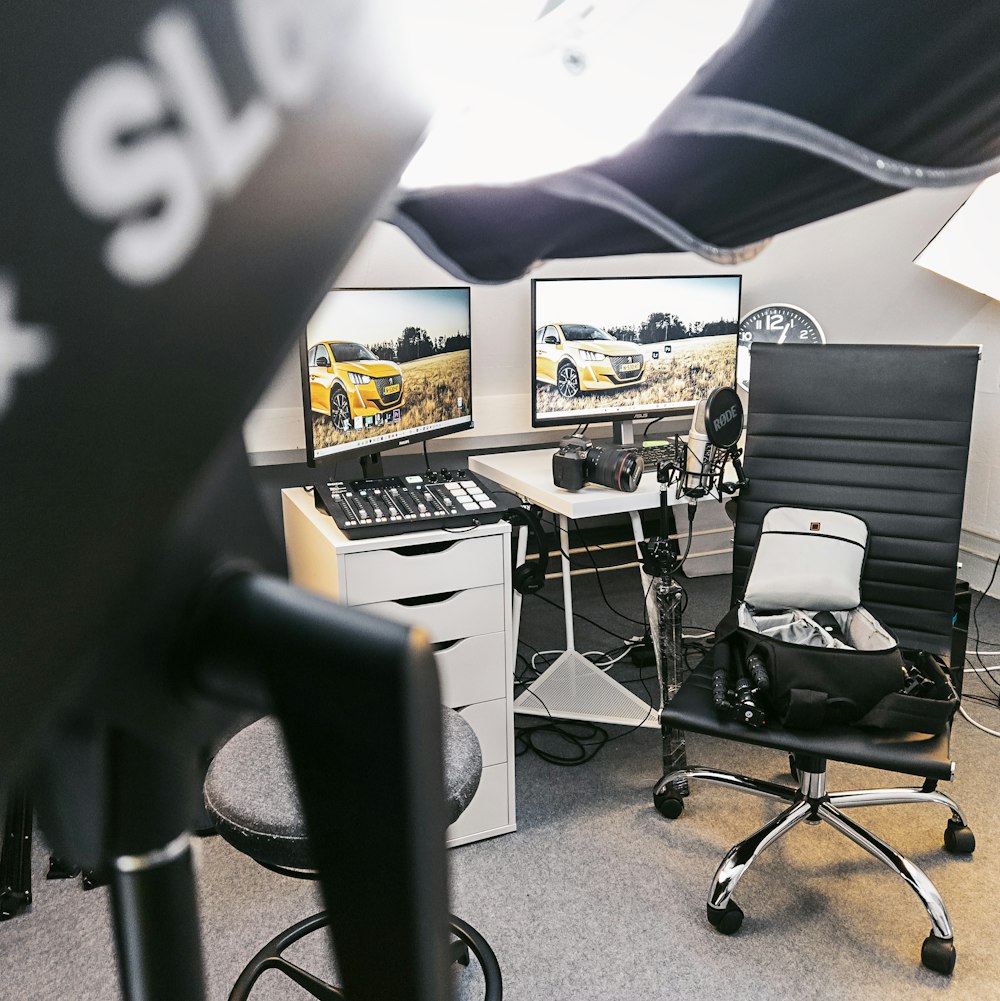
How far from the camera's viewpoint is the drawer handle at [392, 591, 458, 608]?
1.78m

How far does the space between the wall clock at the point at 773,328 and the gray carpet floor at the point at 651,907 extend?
1.31 metres

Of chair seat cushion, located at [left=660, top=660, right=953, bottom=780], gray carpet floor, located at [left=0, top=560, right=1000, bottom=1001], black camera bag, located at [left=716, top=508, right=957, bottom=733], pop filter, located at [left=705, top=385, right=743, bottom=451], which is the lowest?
gray carpet floor, located at [left=0, top=560, right=1000, bottom=1001]

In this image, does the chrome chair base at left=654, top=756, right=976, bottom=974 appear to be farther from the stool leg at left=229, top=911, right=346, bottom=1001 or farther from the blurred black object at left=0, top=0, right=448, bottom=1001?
the blurred black object at left=0, top=0, right=448, bottom=1001

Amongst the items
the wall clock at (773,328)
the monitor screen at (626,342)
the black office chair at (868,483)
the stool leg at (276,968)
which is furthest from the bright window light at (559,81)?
the wall clock at (773,328)

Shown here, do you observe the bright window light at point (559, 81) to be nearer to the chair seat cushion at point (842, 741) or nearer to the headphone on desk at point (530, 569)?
the chair seat cushion at point (842, 741)

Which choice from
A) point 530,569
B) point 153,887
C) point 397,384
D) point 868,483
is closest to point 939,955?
point 868,483

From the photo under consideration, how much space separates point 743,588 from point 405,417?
0.88 m

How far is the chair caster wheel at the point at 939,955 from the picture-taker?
4.96ft

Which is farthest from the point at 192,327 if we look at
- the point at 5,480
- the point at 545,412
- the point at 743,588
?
the point at 545,412

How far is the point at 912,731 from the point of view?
1545 millimetres

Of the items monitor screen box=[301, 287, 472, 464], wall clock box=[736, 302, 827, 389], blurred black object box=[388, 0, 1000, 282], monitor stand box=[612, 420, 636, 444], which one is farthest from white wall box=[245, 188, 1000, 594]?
blurred black object box=[388, 0, 1000, 282]

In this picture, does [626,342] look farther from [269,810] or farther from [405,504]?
[269,810]

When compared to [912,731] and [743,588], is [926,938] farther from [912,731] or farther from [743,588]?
[743,588]

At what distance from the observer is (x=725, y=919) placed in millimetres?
1622
